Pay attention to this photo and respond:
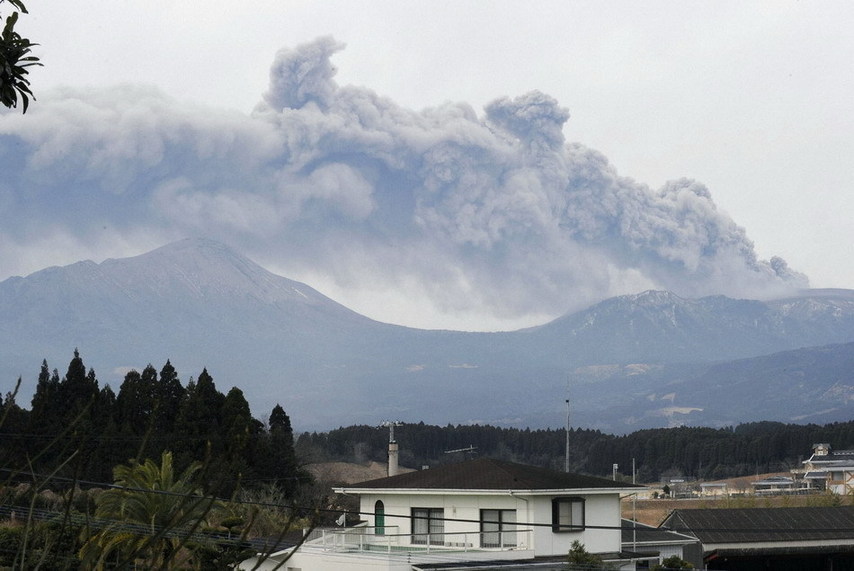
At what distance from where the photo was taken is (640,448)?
503 ft

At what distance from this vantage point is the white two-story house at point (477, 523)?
106ft

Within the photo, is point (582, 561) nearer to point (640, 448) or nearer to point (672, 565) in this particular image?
point (672, 565)

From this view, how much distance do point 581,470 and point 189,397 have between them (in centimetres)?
9452

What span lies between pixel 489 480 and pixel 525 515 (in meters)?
1.53

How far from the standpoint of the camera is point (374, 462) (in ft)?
420

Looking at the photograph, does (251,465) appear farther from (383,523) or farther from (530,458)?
(530,458)

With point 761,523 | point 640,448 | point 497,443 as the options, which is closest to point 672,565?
point 761,523

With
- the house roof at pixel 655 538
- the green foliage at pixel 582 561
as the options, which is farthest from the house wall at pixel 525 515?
the house roof at pixel 655 538

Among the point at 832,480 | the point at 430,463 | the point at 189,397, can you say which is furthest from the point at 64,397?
the point at 430,463

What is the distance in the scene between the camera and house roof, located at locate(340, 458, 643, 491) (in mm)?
35500

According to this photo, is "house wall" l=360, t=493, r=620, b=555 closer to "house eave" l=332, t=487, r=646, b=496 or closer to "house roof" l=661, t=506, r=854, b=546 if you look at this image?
"house eave" l=332, t=487, r=646, b=496

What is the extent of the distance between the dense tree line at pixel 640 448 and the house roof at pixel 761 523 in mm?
87625

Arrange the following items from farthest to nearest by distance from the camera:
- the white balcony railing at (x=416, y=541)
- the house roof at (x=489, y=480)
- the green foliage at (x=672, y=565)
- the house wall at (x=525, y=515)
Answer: the house roof at (x=489, y=480) → the house wall at (x=525, y=515) → the green foliage at (x=672, y=565) → the white balcony railing at (x=416, y=541)

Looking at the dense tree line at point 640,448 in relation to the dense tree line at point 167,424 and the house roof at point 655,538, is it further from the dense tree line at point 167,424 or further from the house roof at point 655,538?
the house roof at point 655,538
